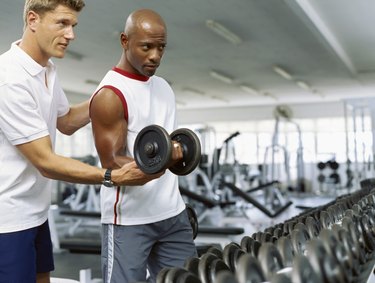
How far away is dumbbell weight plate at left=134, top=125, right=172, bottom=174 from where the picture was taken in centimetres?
101

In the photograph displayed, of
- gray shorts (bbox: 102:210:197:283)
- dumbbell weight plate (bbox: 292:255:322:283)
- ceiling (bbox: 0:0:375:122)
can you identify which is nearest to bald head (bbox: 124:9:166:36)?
gray shorts (bbox: 102:210:197:283)

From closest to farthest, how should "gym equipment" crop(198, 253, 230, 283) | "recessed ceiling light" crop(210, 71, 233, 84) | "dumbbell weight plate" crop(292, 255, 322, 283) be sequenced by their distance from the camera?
1. "dumbbell weight plate" crop(292, 255, 322, 283)
2. "gym equipment" crop(198, 253, 230, 283)
3. "recessed ceiling light" crop(210, 71, 233, 84)

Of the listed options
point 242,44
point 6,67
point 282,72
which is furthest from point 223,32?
point 6,67

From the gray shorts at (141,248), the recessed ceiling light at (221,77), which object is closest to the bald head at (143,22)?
the gray shorts at (141,248)

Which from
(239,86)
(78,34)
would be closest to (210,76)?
(239,86)

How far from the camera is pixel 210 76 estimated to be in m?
8.54

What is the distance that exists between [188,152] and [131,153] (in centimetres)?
18

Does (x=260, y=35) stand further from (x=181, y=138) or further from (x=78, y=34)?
(x=181, y=138)

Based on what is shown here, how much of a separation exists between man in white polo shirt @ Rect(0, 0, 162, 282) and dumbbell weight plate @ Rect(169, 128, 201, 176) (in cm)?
8

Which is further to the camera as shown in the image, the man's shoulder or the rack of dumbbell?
the man's shoulder

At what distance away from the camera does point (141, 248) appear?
4.04ft

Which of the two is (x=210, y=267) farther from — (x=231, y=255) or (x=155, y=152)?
(x=155, y=152)

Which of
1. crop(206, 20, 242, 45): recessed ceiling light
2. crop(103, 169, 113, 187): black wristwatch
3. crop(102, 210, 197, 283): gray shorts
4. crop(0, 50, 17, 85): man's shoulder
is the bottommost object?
crop(102, 210, 197, 283): gray shorts

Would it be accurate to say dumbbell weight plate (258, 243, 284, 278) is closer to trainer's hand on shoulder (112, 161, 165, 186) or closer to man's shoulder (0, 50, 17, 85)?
trainer's hand on shoulder (112, 161, 165, 186)
